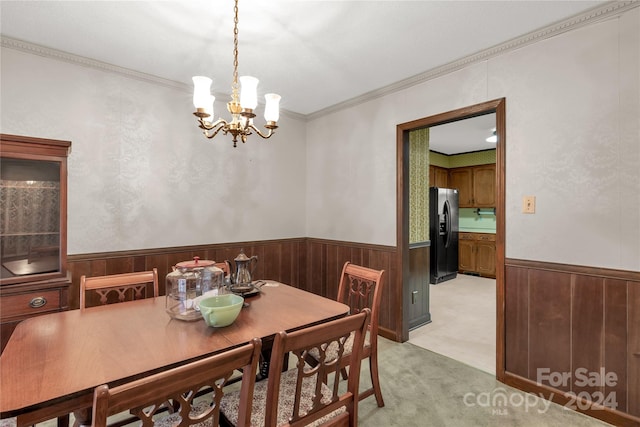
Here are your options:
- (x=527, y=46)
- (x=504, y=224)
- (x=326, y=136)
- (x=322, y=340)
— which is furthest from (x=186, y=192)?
(x=527, y=46)

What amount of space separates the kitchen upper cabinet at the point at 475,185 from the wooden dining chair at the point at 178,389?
6.02m

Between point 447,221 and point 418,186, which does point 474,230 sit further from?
point 418,186

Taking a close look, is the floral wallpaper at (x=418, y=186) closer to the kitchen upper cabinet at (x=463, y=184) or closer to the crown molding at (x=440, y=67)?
the crown molding at (x=440, y=67)

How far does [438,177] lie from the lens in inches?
253

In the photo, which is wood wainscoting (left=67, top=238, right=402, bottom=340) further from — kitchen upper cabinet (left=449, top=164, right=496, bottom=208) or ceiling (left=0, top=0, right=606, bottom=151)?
kitchen upper cabinet (left=449, top=164, right=496, bottom=208)

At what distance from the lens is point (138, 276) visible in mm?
2125

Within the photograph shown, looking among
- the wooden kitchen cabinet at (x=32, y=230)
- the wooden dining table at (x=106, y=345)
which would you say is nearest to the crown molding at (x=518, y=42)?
the wooden dining table at (x=106, y=345)

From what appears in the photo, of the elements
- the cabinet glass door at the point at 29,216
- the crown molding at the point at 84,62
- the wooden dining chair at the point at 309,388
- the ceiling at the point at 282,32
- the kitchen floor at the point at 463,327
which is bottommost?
the kitchen floor at the point at 463,327

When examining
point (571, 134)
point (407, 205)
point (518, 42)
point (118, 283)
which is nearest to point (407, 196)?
point (407, 205)

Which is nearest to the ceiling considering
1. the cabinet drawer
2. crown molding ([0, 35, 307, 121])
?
crown molding ([0, 35, 307, 121])

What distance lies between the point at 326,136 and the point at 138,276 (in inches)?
102

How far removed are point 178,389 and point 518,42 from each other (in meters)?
2.87

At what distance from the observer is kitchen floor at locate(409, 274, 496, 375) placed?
2836mm

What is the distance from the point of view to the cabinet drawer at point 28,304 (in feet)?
6.54
